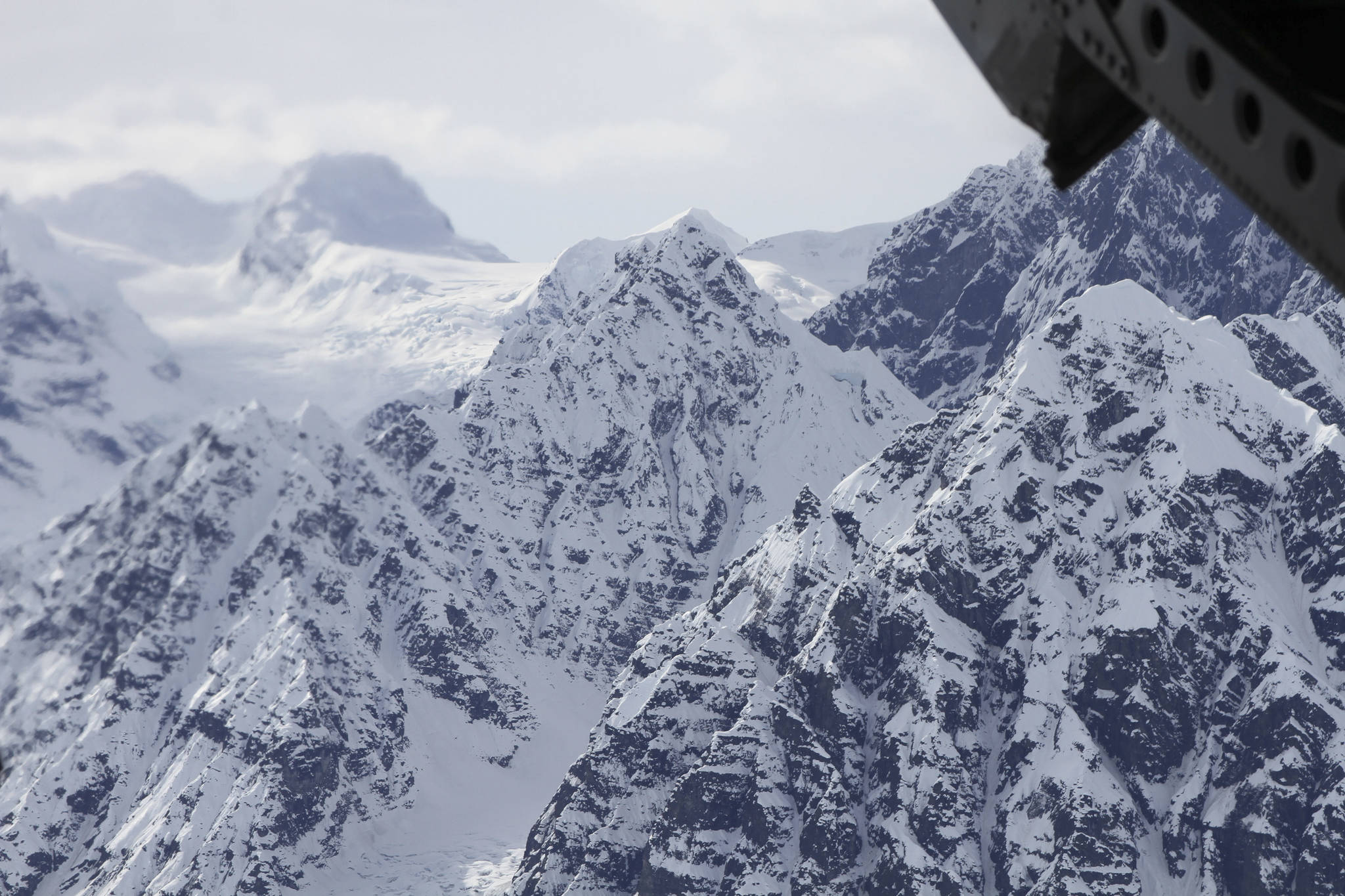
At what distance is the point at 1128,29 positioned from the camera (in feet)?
37.8

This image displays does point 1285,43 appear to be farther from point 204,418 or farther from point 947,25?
point 204,418

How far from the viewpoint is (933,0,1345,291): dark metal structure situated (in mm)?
10586

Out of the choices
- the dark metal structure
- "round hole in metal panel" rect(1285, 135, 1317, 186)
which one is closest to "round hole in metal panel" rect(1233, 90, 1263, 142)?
the dark metal structure

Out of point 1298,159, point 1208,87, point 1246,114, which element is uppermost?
point 1208,87

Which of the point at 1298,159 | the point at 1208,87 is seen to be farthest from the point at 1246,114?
the point at 1298,159

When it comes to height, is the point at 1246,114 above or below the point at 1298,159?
above

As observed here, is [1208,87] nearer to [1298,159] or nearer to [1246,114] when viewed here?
[1246,114]

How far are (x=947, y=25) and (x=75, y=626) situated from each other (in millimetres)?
148013

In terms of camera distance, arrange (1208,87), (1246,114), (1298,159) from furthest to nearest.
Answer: (1208,87) → (1246,114) → (1298,159)

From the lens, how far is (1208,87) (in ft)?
36.5

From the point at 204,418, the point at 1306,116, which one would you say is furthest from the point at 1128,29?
the point at 204,418

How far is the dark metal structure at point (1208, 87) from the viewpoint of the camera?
34.7 ft

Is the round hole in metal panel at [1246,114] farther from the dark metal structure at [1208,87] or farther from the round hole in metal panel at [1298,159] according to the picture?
the round hole in metal panel at [1298,159]

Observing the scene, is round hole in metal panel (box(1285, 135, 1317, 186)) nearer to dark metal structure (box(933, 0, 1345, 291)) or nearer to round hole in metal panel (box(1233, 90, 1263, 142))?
dark metal structure (box(933, 0, 1345, 291))
